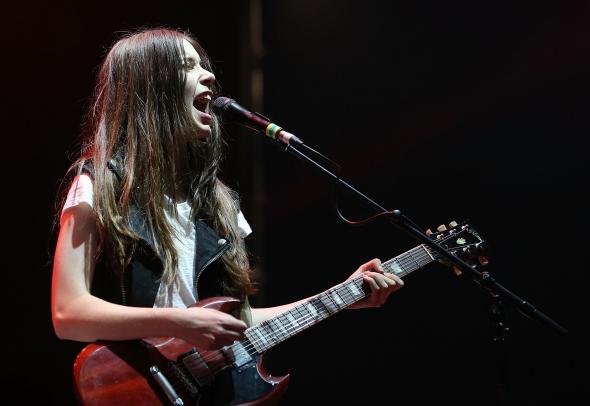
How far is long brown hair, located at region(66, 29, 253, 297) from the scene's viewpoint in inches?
78.3

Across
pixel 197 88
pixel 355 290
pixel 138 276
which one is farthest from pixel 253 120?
pixel 355 290

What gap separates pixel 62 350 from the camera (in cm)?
281

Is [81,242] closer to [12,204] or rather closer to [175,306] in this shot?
[175,306]

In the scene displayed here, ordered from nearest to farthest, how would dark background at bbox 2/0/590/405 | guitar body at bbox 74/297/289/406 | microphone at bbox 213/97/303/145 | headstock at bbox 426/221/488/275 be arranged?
guitar body at bbox 74/297/289/406 < microphone at bbox 213/97/303/145 < headstock at bbox 426/221/488/275 < dark background at bbox 2/0/590/405

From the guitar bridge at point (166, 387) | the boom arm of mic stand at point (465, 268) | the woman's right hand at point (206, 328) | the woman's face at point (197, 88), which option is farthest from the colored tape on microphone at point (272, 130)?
the guitar bridge at point (166, 387)

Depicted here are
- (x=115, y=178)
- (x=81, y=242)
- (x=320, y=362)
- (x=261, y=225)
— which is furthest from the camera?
(x=261, y=225)

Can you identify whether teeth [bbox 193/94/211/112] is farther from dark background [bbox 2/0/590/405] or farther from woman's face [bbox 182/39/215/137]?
dark background [bbox 2/0/590/405]

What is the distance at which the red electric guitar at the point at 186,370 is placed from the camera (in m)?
1.72

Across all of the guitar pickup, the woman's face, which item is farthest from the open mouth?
the guitar pickup

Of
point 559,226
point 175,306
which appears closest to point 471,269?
point 175,306

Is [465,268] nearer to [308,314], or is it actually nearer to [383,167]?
[308,314]

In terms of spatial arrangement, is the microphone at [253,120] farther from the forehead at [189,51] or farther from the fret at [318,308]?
the fret at [318,308]

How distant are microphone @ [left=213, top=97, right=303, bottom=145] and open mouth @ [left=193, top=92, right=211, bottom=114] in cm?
17

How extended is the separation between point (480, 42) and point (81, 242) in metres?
2.24
